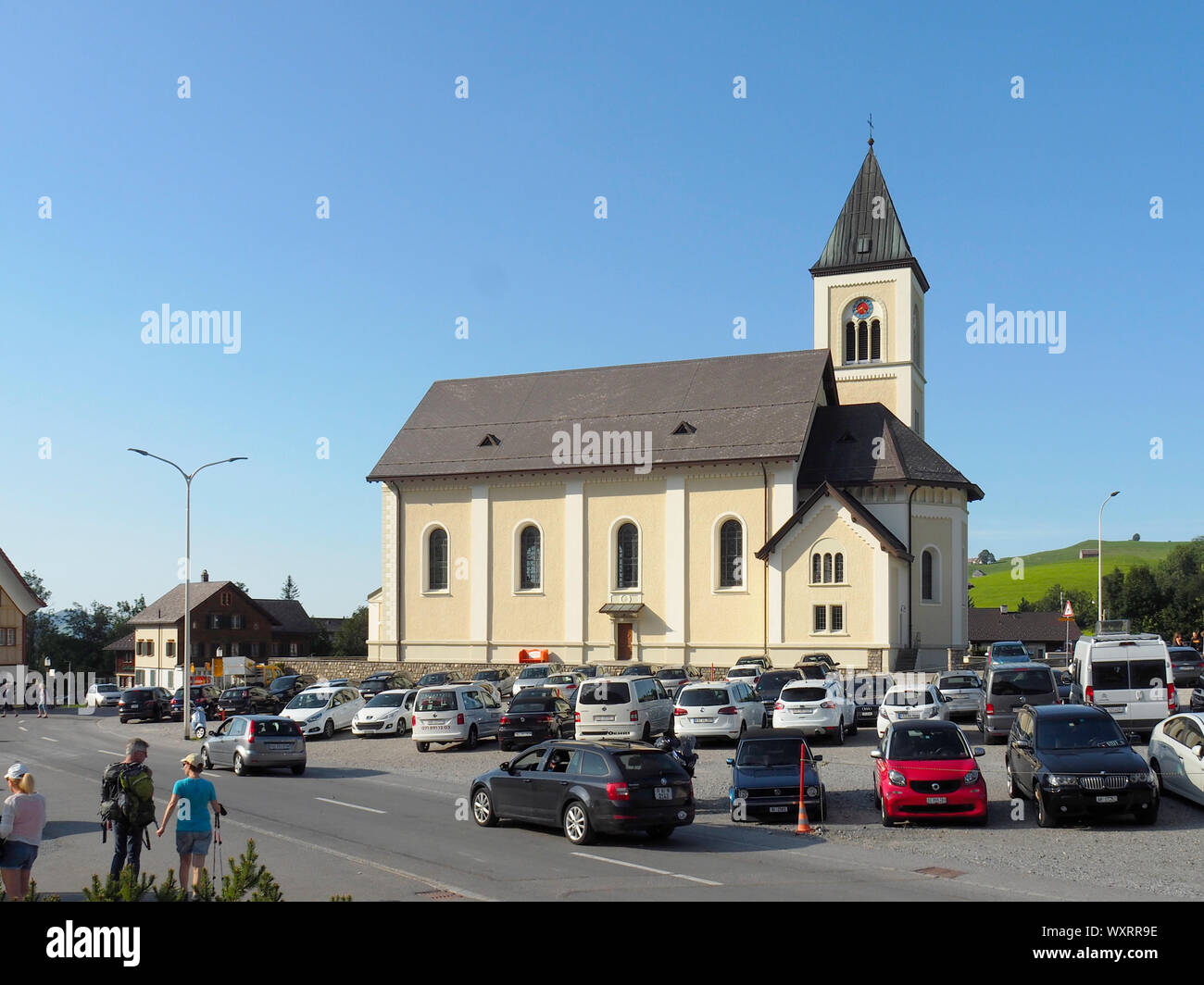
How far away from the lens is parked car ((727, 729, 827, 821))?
1892 cm

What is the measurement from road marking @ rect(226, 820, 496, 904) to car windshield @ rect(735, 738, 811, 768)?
7.36 m

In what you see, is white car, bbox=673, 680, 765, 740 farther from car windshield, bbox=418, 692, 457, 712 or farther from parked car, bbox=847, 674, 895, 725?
car windshield, bbox=418, 692, 457, 712

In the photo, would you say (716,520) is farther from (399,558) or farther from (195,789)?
(195,789)

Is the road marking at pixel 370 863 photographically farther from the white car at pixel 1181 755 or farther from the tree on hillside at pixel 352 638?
the tree on hillside at pixel 352 638

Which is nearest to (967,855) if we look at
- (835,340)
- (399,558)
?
(399,558)

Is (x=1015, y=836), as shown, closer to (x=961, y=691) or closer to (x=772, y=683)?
(x=961, y=691)

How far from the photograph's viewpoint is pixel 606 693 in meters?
29.7

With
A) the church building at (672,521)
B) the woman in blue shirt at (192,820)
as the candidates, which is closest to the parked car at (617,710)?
the woman in blue shirt at (192,820)

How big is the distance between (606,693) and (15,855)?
19613 mm

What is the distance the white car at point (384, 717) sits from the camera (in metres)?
37.0

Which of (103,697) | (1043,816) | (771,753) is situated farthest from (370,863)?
Result: (103,697)
